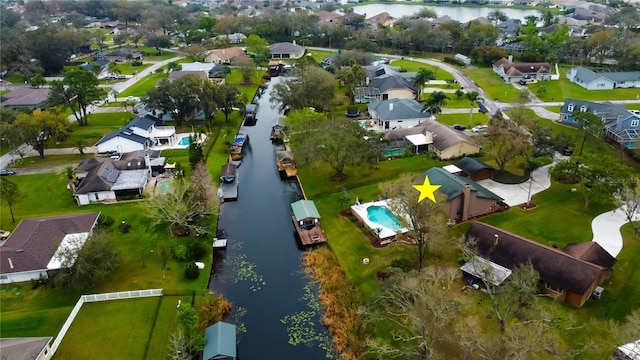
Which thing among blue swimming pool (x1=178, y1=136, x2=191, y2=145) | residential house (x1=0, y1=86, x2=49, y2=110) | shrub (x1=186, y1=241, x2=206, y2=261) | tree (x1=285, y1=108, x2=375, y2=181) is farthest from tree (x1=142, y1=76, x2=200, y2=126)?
shrub (x1=186, y1=241, x2=206, y2=261)

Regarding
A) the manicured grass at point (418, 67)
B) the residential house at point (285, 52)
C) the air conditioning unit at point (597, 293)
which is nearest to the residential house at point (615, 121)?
the air conditioning unit at point (597, 293)

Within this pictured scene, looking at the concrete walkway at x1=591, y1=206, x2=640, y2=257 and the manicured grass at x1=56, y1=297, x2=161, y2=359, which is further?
the concrete walkway at x1=591, y1=206, x2=640, y2=257

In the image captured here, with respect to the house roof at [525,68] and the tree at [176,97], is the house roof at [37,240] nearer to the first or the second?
the tree at [176,97]

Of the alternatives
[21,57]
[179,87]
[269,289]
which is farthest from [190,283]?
[21,57]

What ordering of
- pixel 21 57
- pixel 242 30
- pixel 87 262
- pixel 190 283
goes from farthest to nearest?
pixel 242 30
pixel 21 57
pixel 190 283
pixel 87 262

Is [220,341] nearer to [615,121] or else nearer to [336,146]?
[336,146]

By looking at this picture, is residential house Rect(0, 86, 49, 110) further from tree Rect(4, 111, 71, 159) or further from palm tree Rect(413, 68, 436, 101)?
palm tree Rect(413, 68, 436, 101)

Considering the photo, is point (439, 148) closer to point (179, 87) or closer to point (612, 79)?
point (179, 87)
